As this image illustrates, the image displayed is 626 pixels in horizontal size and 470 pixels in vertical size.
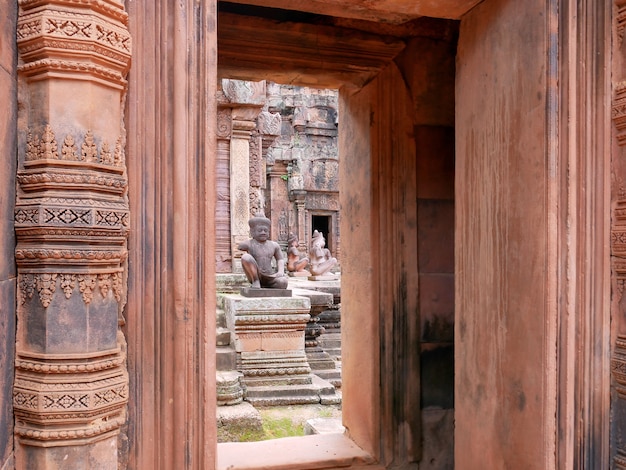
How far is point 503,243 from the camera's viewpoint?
2113 millimetres

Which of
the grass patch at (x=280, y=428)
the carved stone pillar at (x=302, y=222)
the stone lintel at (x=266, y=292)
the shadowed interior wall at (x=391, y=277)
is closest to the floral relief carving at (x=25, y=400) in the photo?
the shadowed interior wall at (x=391, y=277)

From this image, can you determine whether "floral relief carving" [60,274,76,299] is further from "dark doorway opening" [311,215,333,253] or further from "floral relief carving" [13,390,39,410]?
"dark doorway opening" [311,215,333,253]

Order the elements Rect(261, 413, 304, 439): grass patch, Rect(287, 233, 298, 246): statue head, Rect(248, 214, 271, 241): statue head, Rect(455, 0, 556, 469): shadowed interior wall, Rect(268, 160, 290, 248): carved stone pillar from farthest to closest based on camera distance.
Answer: Rect(268, 160, 290, 248): carved stone pillar
Rect(287, 233, 298, 246): statue head
Rect(248, 214, 271, 241): statue head
Rect(261, 413, 304, 439): grass patch
Rect(455, 0, 556, 469): shadowed interior wall

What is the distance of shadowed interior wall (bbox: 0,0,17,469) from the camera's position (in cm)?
138

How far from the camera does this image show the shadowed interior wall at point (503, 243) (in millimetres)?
1923

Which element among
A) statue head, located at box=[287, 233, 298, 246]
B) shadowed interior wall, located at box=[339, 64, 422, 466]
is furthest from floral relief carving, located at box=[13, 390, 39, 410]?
statue head, located at box=[287, 233, 298, 246]

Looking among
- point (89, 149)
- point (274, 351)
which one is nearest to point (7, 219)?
point (89, 149)

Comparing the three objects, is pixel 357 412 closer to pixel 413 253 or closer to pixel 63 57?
pixel 413 253

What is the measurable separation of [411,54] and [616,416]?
2240 mm

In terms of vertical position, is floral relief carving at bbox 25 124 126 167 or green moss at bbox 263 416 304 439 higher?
floral relief carving at bbox 25 124 126 167

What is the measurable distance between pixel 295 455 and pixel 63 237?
2.38m

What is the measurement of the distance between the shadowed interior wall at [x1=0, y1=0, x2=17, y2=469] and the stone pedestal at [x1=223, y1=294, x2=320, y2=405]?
5286 millimetres

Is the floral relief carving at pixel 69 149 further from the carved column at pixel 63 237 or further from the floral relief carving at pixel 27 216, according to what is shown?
the floral relief carving at pixel 27 216

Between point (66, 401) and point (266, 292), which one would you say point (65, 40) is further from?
point (266, 292)
